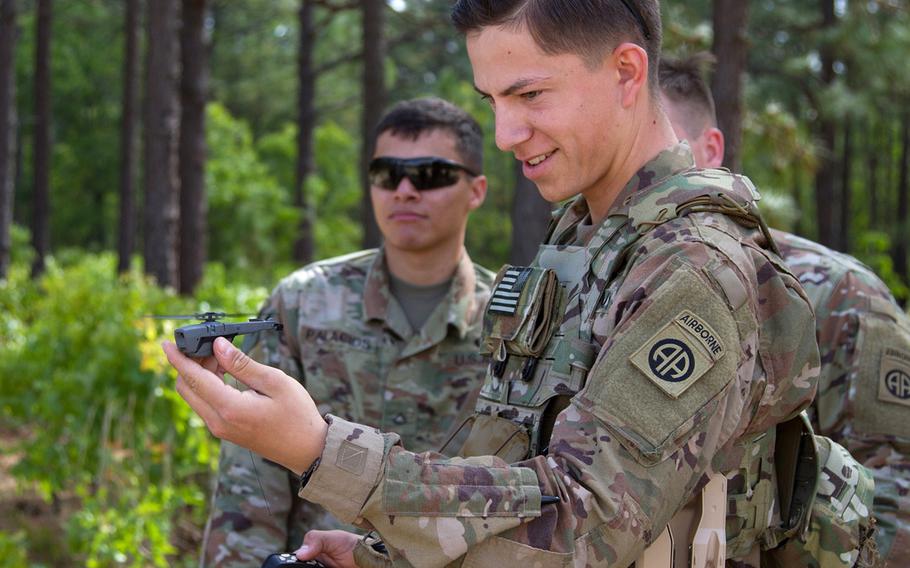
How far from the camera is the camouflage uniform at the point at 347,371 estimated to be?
3.25 m

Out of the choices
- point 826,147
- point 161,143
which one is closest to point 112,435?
point 161,143

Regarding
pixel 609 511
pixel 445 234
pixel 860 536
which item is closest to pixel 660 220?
pixel 609 511

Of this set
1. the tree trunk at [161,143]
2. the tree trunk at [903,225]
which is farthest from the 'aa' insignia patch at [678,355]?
the tree trunk at [903,225]

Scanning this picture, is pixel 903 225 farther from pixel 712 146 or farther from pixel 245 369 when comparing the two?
pixel 245 369

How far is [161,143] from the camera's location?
1135 centimetres

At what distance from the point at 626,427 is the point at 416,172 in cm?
210

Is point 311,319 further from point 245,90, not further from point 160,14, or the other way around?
point 245,90

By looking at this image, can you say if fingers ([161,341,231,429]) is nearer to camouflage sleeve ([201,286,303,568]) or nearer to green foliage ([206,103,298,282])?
camouflage sleeve ([201,286,303,568])

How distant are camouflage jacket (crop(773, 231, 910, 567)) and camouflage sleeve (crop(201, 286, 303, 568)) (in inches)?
66.0

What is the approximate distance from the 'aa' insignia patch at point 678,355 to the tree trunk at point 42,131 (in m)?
20.7

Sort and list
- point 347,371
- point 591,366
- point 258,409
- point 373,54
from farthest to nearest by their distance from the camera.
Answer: point 373,54 → point 347,371 → point 591,366 → point 258,409

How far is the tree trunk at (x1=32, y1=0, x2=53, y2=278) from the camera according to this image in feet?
66.9

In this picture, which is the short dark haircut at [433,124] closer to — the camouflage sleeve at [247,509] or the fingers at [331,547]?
the camouflage sleeve at [247,509]

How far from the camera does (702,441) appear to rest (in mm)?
1657
